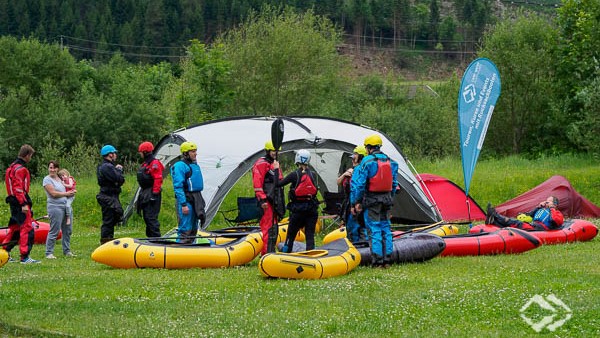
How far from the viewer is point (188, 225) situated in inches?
548

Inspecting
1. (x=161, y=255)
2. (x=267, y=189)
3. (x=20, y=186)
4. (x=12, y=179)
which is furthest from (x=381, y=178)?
(x=12, y=179)

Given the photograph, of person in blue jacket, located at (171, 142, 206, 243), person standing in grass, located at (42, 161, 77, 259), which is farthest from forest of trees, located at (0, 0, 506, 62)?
person in blue jacket, located at (171, 142, 206, 243)

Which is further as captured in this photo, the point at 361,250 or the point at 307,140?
the point at 307,140

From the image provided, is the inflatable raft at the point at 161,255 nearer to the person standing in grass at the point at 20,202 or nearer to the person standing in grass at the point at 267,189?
the person standing in grass at the point at 267,189

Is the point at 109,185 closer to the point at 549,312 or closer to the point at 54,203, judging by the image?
the point at 54,203

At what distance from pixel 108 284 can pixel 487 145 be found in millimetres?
30509

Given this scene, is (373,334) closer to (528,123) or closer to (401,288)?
(401,288)

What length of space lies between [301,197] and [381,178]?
1.25 metres

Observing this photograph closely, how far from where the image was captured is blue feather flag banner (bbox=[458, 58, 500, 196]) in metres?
16.5

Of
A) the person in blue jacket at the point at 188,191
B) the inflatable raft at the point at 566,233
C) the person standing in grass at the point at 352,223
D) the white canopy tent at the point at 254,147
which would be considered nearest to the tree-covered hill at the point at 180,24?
the white canopy tent at the point at 254,147

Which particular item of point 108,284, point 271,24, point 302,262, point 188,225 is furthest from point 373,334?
point 271,24

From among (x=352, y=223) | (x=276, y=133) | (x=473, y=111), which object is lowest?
(x=352, y=223)

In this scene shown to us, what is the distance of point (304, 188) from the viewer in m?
12.2

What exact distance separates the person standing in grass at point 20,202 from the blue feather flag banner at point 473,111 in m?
8.34
